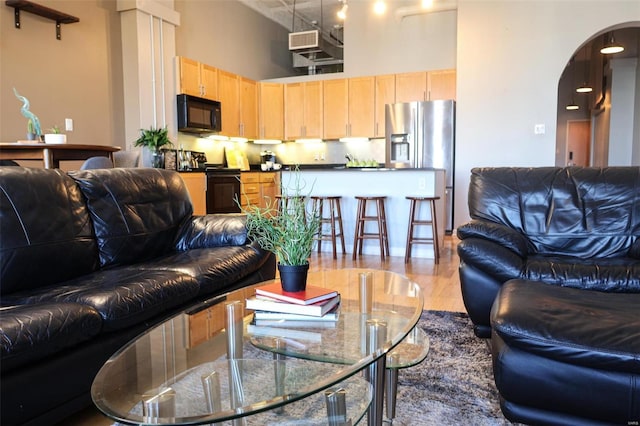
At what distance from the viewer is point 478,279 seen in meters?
2.47

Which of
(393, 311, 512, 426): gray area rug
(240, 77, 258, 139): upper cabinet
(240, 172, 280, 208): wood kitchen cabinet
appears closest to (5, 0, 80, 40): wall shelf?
(240, 172, 280, 208): wood kitchen cabinet

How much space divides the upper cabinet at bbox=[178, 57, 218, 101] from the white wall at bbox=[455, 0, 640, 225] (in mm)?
3428

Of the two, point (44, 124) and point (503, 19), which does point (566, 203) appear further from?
point (44, 124)

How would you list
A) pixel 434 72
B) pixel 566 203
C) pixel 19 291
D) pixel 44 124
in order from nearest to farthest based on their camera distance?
1. pixel 19 291
2. pixel 566 203
3. pixel 44 124
4. pixel 434 72

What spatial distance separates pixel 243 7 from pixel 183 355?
24.3ft

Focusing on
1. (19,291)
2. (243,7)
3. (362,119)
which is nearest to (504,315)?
(19,291)

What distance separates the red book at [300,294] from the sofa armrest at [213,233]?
4.31 ft

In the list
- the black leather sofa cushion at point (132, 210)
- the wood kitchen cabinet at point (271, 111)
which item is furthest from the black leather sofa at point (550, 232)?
the wood kitchen cabinet at point (271, 111)

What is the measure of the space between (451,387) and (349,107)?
19.9 feet

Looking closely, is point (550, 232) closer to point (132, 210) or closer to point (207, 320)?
point (207, 320)

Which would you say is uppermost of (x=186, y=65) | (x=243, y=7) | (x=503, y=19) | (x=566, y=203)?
(x=243, y=7)

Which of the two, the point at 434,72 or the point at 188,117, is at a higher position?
the point at 434,72

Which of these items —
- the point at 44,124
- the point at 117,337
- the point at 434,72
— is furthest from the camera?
the point at 434,72

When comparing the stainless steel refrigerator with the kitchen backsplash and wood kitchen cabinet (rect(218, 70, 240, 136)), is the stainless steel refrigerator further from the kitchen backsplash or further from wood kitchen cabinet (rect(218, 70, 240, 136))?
wood kitchen cabinet (rect(218, 70, 240, 136))
